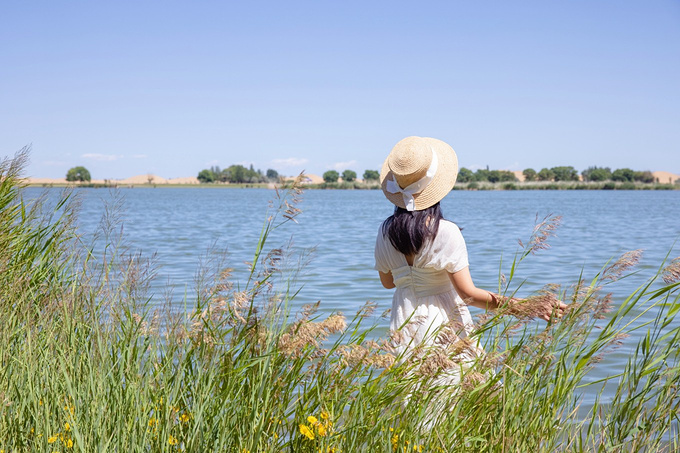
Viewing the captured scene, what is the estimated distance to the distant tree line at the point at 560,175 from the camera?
366 feet

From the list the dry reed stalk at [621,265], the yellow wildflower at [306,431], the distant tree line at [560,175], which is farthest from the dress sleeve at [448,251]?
the distant tree line at [560,175]

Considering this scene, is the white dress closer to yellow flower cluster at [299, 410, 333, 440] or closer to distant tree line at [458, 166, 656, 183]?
yellow flower cluster at [299, 410, 333, 440]

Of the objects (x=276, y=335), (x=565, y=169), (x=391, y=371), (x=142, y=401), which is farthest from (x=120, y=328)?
(x=565, y=169)

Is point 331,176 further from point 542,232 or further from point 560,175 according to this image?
point 542,232

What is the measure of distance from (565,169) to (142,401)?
122 m

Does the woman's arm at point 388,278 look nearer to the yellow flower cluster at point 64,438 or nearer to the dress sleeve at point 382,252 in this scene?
the dress sleeve at point 382,252

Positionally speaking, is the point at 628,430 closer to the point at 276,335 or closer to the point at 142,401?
the point at 276,335

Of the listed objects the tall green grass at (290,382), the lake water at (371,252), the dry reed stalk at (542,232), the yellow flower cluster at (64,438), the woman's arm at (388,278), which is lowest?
the lake water at (371,252)

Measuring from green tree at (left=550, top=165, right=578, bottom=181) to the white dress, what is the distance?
381 ft

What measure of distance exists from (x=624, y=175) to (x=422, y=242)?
119 meters

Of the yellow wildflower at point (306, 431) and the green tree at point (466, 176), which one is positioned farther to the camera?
the green tree at point (466, 176)

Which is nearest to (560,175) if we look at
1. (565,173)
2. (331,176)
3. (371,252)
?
(565,173)

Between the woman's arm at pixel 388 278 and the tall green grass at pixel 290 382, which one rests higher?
the woman's arm at pixel 388 278

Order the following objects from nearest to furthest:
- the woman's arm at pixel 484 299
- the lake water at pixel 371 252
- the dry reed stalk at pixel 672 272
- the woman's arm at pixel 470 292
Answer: the dry reed stalk at pixel 672 272
the woman's arm at pixel 484 299
the woman's arm at pixel 470 292
the lake water at pixel 371 252
